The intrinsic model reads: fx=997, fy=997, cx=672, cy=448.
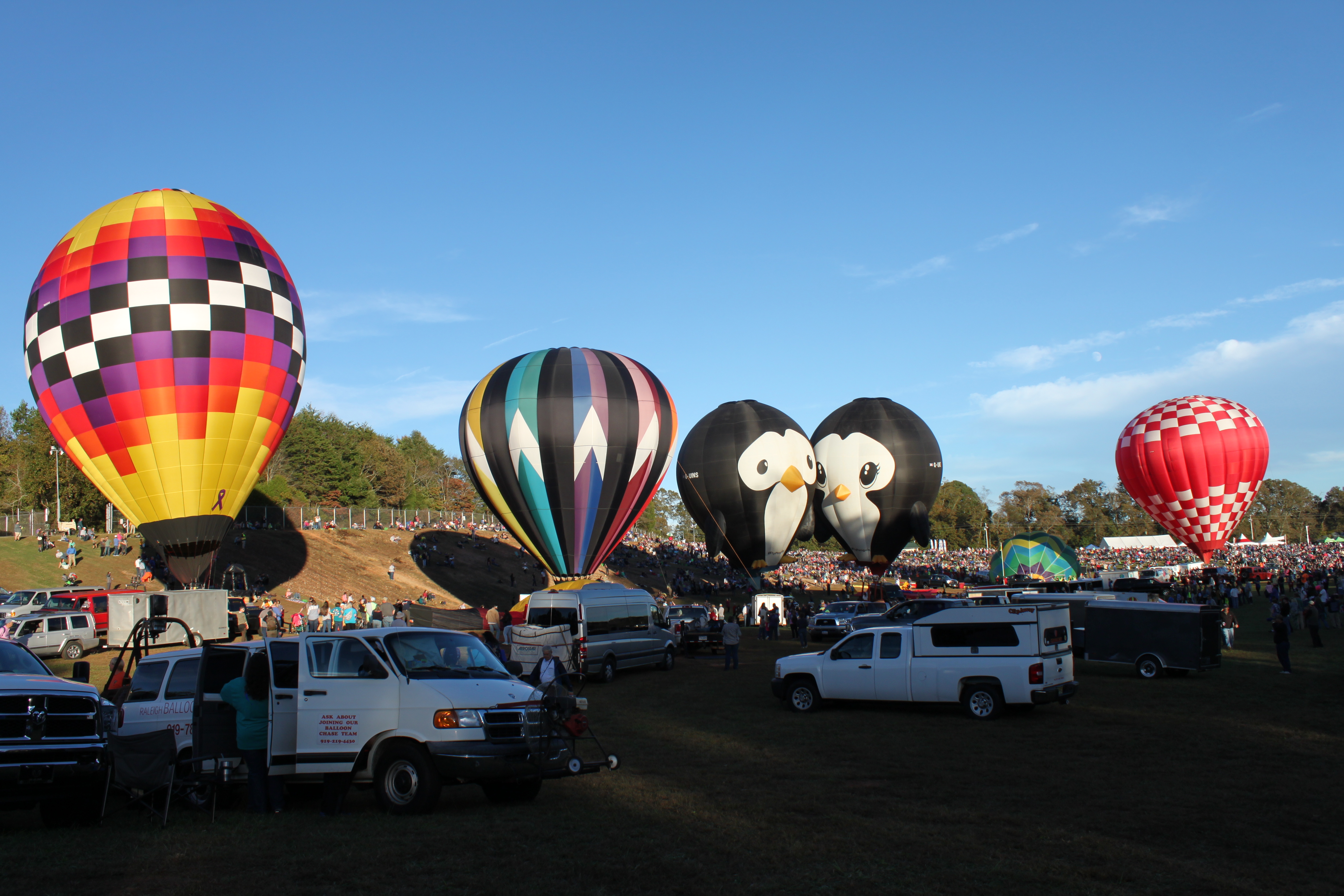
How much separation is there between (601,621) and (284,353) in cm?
1585

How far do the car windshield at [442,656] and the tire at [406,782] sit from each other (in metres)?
0.77

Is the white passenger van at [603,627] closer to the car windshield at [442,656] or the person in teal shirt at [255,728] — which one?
the car windshield at [442,656]

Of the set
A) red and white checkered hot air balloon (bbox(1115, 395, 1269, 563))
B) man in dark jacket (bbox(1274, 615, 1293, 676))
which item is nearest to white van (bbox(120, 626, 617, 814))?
man in dark jacket (bbox(1274, 615, 1293, 676))

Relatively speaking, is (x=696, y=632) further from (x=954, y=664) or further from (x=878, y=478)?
(x=878, y=478)

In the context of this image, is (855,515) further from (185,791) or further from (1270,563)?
(1270,563)

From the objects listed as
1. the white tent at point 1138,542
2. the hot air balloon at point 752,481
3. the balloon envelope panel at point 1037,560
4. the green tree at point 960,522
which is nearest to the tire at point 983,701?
the hot air balloon at point 752,481

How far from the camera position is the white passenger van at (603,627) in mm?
23562

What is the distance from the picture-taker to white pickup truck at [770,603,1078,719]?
54.7 feet

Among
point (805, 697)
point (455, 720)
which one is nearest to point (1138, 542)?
point (805, 697)

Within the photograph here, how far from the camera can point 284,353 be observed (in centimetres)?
3309

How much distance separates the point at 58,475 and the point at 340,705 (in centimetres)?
6478

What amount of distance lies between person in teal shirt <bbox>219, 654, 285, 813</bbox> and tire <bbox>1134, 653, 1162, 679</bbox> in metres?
19.4

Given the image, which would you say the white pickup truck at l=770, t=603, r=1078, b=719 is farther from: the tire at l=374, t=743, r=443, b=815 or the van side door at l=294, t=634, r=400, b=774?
the van side door at l=294, t=634, r=400, b=774

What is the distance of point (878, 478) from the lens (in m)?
51.0
